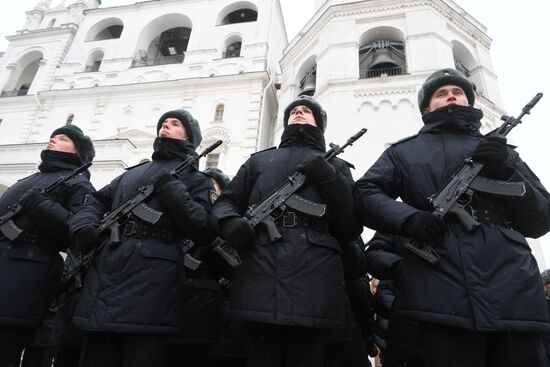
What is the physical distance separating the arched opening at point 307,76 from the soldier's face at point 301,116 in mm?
11242

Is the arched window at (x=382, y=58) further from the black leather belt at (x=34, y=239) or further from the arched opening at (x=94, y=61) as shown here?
the arched opening at (x=94, y=61)

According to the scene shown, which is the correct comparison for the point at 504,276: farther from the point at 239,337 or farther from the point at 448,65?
the point at 448,65

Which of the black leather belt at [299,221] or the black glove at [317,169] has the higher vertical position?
the black glove at [317,169]

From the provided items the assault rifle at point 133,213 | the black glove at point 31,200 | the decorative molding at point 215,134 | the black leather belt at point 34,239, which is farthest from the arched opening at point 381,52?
the black leather belt at point 34,239

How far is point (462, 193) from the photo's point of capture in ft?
7.45

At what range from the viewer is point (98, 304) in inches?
96.8

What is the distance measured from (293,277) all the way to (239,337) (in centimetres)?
189

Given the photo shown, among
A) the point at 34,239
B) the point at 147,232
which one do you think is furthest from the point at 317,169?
the point at 34,239

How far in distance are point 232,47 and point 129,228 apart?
1839 centimetres

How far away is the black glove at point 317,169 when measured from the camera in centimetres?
261

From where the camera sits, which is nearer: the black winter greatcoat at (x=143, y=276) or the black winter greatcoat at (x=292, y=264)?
the black winter greatcoat at (x=292, y=264)

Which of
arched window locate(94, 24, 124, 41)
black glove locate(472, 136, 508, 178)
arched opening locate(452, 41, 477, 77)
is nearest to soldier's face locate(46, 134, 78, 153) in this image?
black glove locate(472, 136, 508, 178)

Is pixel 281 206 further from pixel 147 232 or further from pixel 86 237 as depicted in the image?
pixel 86 237

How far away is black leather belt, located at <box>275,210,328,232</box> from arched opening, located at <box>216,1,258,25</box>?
19548mm
